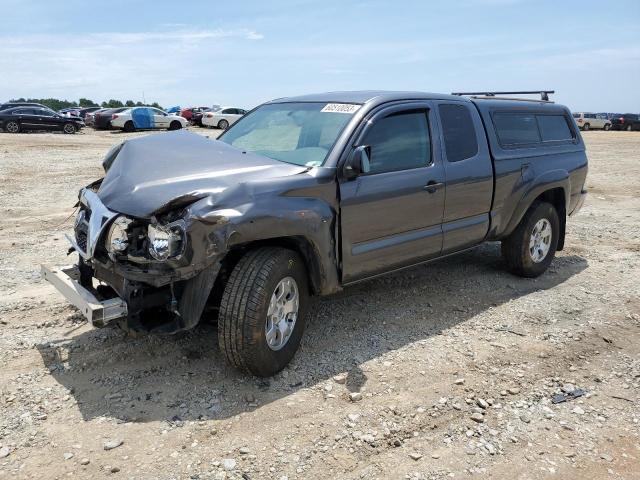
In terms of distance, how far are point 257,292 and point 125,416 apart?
104 centimetres

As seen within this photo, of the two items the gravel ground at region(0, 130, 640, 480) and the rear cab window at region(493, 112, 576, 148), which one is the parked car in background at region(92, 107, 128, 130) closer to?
the gravel ground at region(0, 130, 640, 480)

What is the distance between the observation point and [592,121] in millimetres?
42500

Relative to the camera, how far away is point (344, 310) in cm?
488

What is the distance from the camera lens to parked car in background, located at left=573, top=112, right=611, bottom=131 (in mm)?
42344

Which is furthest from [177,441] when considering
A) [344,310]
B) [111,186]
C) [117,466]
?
[344,310]

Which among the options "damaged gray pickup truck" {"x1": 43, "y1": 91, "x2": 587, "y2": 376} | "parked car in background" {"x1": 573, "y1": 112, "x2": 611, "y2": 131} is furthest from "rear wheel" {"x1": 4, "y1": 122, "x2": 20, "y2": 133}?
"parked car in background" {"x1": 573, "y1": 112, "x2": 611, "y2": 131}

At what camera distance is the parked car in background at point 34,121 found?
86.9ft

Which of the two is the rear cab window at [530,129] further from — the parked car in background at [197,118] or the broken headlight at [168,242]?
the parked car in background at [197,118]

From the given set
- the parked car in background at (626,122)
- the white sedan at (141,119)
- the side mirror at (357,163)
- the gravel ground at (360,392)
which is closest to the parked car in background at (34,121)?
the white sedan at (141,119)

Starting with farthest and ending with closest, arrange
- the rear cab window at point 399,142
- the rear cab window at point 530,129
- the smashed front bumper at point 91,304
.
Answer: the rear cab window at point 530,129 → the rear cab window at point 399,142 → the smashed front bumper at point 91,304

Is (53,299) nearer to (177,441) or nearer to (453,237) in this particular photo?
(177,441)

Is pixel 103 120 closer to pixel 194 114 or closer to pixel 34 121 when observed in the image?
pixel 34 121

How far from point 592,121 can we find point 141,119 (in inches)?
1299

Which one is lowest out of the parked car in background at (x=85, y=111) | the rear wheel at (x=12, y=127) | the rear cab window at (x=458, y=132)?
the rear cab window at (x=458, y=132)
